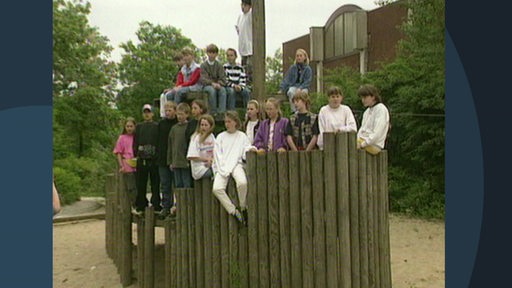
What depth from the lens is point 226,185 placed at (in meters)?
6.70

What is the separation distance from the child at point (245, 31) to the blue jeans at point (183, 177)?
6.07ft

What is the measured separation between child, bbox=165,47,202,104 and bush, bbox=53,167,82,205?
10.8 metres

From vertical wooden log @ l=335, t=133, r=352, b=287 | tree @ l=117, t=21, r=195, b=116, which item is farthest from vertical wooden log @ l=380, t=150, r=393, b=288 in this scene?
tree @ l=117, t=21, r=195, b=116

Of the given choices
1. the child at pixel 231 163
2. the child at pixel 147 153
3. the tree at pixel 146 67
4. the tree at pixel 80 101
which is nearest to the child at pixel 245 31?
the child at pixel 147 153

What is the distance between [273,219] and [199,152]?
1.36 metres

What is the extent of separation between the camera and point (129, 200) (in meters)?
9.25

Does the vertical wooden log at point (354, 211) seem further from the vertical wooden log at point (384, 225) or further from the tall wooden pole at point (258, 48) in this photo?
the tall wooden pole at point (258, 48)

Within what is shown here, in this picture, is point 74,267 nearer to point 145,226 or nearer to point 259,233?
point 145,226

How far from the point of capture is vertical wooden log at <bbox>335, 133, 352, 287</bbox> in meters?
6.01

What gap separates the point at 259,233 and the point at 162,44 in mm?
26854

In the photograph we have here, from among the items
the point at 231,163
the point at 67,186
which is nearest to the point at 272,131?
the point at 231,163

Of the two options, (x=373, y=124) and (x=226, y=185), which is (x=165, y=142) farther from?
(x=373, y=124)

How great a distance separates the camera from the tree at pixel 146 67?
29.0 meters

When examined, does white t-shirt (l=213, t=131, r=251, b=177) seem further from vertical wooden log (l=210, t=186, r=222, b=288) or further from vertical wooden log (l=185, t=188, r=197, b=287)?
vertical wooden log (l=185, t=188, r=197, b=287)
